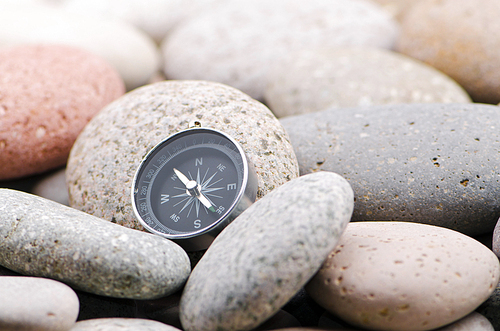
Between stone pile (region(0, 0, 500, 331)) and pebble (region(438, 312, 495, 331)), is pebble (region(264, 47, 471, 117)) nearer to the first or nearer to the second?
stone pile (region(0, 0, 500, 331))

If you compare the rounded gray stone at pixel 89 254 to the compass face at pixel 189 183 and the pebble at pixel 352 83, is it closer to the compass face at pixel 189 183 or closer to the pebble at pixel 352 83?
the compass face at pixel 189 183

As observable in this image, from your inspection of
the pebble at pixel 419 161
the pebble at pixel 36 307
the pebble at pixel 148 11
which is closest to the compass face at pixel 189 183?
the pebble at pixel 36 307

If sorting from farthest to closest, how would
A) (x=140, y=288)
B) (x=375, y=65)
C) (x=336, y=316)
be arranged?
1. (x=375, y=65)
2. (x=336, y=316)
3. (x=140, y=288)

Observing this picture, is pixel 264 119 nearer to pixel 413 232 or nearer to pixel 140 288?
pixel 413 232

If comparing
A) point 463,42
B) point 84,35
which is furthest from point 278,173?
point 84,35

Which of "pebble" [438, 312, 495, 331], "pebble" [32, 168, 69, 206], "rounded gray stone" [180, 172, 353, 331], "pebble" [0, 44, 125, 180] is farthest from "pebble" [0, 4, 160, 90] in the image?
"pebble" [438, 312, 495, 331]

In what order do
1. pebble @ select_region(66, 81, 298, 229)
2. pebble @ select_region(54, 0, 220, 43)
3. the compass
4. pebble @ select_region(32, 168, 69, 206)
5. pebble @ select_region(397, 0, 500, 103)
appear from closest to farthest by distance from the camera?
the compass < pebble @ select_region(66, 81, 298, 229) < pebble @ select_region(32, 168, 69, 206) < pebble @ select_region(397, 0, 500, 103) < pebble @ select_region(54, 0, 220, 43)

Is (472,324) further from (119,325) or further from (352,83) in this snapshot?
(352,83)

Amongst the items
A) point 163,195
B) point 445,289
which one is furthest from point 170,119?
point 445,289
